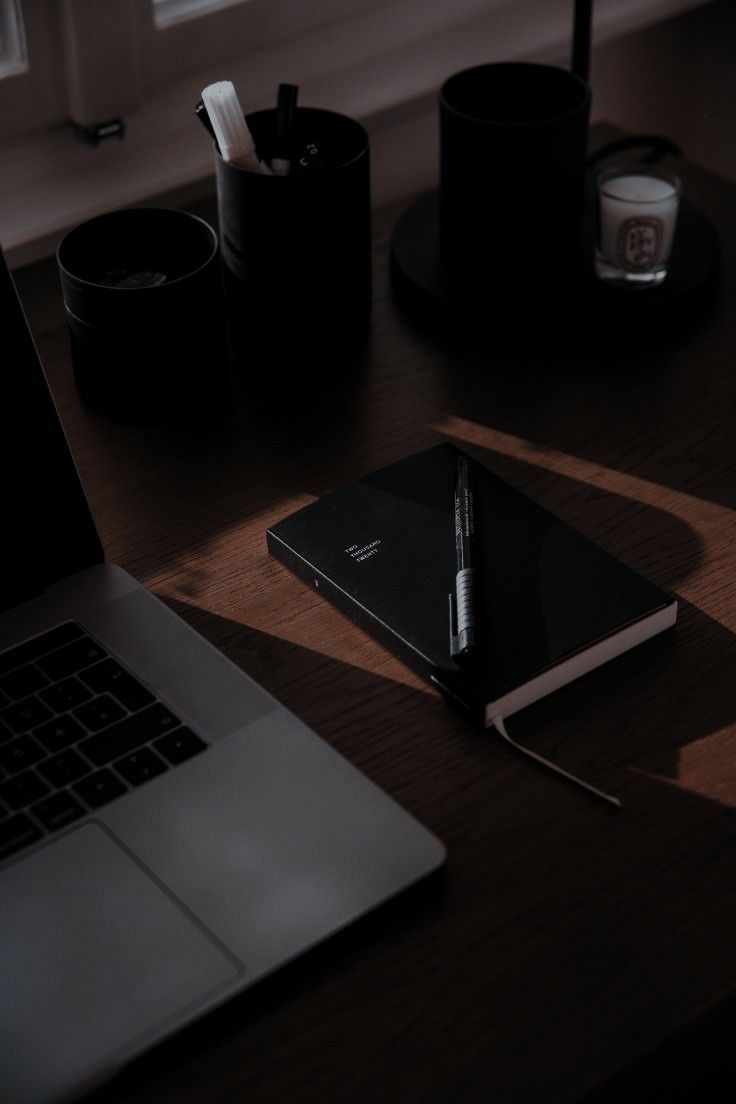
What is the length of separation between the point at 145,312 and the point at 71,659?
10.5 inches

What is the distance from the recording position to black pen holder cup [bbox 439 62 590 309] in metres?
0.94

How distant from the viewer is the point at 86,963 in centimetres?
57

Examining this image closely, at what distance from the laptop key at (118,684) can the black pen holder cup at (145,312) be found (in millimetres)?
266

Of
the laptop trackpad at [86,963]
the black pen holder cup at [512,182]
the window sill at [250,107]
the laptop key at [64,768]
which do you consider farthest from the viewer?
the window sill at [250,107]

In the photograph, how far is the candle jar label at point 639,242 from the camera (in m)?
0.99

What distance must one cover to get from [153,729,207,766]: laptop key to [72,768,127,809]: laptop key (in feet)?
0.09

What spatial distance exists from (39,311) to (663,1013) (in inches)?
30.3

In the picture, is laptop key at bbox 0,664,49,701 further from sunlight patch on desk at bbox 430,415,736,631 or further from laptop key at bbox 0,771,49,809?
sunlight patch on desk at bbox 430,415,736,631

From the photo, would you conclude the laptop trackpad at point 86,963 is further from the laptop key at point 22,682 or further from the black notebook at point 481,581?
the black notebook at point 481,581

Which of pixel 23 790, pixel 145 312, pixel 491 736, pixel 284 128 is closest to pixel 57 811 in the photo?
pixel 23 790

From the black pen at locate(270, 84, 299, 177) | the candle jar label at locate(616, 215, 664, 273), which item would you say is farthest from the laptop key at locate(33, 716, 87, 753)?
the candle jar label at locate(616, 215, 664, 273)

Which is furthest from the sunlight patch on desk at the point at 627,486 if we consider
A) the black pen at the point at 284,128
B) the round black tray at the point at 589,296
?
the black pen at the point at 284,128

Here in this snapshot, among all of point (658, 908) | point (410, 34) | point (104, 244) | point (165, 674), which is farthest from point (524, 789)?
point (410, 34)

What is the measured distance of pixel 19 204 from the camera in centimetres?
110
